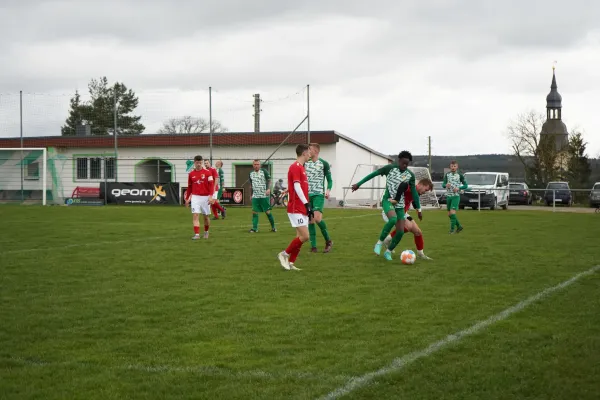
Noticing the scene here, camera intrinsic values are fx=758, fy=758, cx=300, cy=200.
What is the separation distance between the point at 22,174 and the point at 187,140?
9.94 m

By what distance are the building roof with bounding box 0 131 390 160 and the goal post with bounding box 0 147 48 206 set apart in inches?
198

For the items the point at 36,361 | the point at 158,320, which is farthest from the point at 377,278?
the point at 36,361

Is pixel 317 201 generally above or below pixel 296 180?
below

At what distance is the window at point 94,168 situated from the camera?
43.2 m

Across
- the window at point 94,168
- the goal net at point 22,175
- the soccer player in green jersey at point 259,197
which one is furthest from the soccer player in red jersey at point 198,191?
the window at point 94,168

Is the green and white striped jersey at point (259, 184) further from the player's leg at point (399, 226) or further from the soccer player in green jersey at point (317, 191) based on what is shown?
the player's leg at point (399, 226)

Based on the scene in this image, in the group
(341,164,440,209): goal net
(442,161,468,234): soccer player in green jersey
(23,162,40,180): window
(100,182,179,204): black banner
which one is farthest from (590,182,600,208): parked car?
(23,162,40,180): window

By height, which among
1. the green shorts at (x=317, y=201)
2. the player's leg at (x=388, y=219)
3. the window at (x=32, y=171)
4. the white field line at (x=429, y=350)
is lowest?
the white field line at (x=429, y=350)

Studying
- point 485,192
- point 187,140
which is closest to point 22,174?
point 187,140

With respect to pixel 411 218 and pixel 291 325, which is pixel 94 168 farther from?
pixel 291 325

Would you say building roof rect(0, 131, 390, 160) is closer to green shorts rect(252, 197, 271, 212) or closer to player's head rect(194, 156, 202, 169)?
green shorts rect(252, 197, 271, 212)

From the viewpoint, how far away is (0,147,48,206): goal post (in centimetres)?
4025

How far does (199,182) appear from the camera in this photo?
1739 cm

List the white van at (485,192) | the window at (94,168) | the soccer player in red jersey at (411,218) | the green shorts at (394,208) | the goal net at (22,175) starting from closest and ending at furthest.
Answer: the soccer player in red jersey at (411,218) → the green shorts at (394,208) → the white van at (485,192) → the goal net at (22,175) → the window at (94,168)
